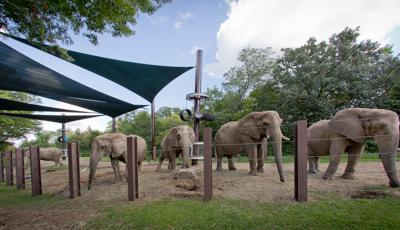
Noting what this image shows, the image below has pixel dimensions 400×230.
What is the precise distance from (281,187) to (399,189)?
5.83 feet

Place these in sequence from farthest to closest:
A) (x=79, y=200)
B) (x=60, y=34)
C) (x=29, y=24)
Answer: (x=79, y=200), (x=60, y=34), (x=29, y=24)

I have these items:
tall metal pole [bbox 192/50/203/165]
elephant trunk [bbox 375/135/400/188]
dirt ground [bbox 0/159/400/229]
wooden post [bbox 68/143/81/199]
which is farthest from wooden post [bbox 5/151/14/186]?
elephant trunk [bbox 375/135/400/188]

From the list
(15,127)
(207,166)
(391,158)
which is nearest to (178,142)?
(207,166)

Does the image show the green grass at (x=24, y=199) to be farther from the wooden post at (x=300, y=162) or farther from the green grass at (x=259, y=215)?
the wooden post at (x=300, y=162)

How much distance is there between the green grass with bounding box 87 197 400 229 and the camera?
2.66 m

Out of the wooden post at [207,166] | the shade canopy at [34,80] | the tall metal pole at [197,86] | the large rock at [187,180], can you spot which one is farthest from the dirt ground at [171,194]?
the tall metal pole at [197,86]

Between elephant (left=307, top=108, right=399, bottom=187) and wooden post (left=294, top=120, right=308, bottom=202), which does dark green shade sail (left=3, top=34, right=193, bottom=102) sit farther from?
elephant (left=307, top=108, right=399, bottom=187)

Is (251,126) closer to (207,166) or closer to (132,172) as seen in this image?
(207,166)

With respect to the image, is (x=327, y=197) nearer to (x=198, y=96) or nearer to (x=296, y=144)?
(x=296, y=144)

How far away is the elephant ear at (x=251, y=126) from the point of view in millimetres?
5586

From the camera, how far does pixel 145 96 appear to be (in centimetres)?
822

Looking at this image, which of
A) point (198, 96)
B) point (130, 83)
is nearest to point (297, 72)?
point (198, 96)

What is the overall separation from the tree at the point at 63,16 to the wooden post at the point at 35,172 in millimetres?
2854

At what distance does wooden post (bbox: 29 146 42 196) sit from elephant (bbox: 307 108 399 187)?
6.18 metres
